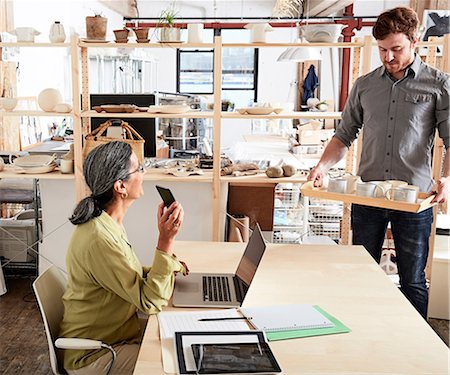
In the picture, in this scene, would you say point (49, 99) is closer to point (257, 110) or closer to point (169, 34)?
point (169, 34)

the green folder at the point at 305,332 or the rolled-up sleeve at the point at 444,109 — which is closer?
the green folder at the point at 305,332

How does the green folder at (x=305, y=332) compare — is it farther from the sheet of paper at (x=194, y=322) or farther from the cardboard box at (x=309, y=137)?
the cardboard box at (x=309, y=137)

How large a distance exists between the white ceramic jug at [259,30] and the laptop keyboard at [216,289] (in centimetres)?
211

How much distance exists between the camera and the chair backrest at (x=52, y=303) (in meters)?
1.81

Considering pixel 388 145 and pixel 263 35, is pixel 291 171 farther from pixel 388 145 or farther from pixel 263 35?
pixel 388 145

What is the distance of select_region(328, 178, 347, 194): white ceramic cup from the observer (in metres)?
2.39

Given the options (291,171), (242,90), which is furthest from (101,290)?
(242,90)

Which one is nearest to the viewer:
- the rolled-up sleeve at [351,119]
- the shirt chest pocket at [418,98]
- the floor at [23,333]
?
the shirt chest pocket at [418,98]

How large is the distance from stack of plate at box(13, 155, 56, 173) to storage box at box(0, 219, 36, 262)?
0.47 meters

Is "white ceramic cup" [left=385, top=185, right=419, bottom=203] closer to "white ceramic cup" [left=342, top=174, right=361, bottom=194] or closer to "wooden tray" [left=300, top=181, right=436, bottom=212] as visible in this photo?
"wooden tray" [left=300, top=181, right=436, bottom=212]

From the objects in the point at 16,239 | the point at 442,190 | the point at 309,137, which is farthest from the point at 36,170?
the point at 309,137

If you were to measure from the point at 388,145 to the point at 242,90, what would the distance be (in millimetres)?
8267

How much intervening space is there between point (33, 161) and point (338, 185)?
90.4 inches

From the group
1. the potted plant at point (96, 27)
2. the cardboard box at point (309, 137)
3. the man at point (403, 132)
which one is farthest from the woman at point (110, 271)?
the cardboard box at point (309, 137)
